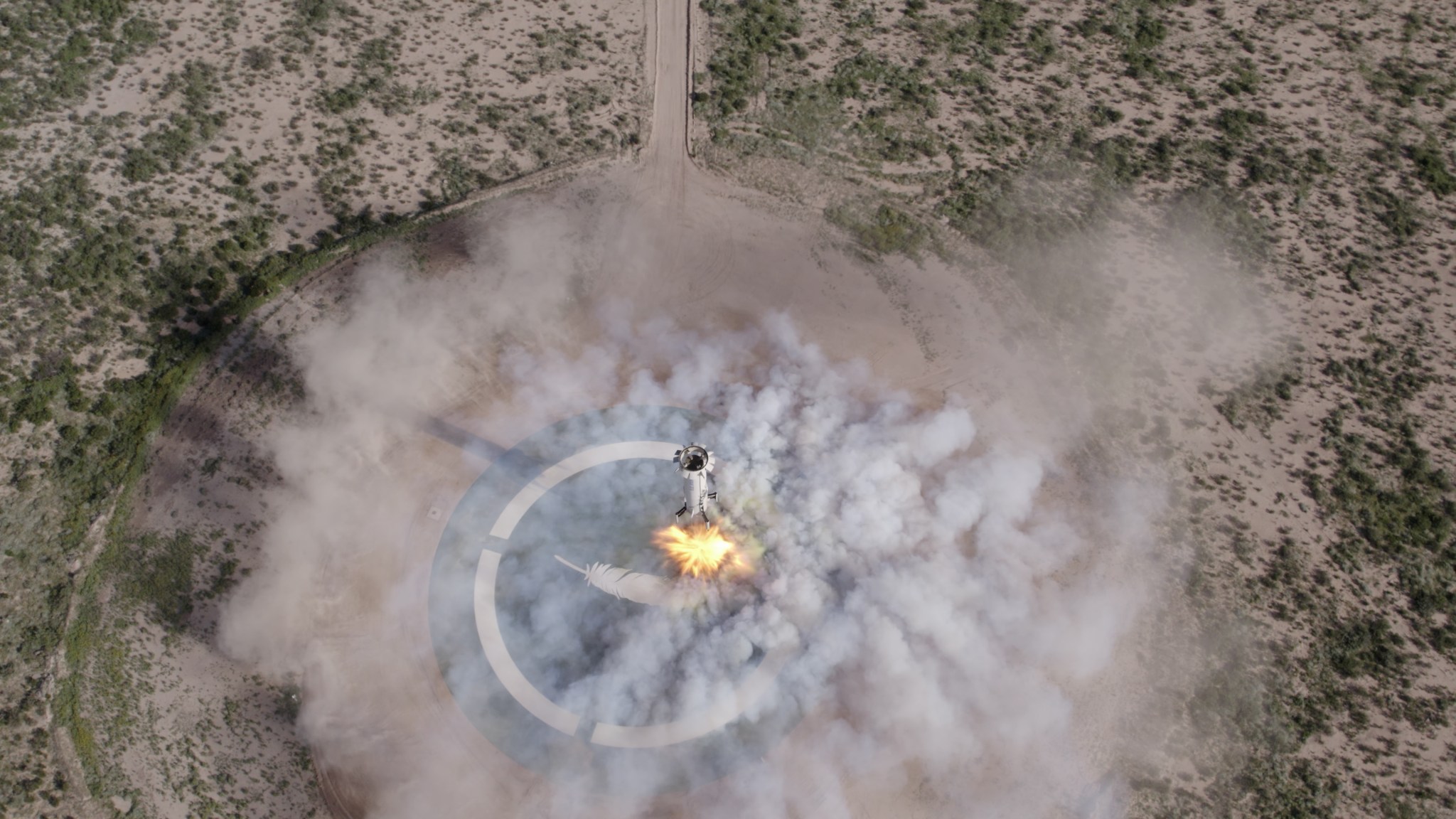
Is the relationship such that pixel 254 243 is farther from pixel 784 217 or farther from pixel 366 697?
pixel 784 217

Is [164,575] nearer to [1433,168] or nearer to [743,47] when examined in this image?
[743,47]

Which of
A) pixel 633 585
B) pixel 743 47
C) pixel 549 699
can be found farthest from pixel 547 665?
pixel 743 47

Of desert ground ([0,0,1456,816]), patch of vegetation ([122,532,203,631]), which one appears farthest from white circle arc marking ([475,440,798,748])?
patch of vegetation ([122,532,203,631])

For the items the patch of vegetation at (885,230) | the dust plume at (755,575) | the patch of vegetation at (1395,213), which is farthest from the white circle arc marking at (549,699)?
the patch of vegetation at (1395,213)

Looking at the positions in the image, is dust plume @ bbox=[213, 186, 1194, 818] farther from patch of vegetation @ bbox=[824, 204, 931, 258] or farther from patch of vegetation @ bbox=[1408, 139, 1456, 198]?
patch of vegetation @ bbox=[1408, 139, 1456, 198]

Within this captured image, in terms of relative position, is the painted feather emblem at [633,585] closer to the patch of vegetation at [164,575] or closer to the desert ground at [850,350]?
the desert ground at [850,350]

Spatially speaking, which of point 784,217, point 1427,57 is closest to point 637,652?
point 784,217
